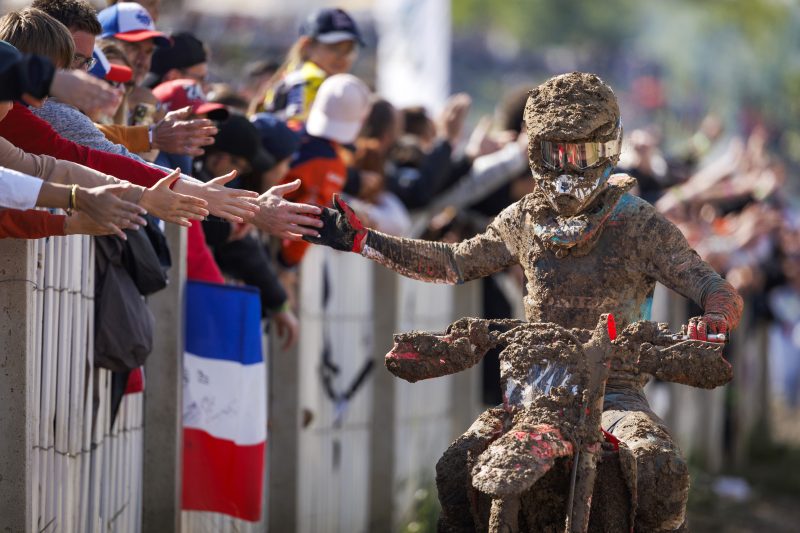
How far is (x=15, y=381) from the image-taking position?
5.82 metres

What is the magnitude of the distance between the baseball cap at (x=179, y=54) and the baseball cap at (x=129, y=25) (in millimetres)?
380

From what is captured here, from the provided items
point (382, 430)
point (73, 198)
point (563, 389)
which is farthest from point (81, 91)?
point (382, 430)

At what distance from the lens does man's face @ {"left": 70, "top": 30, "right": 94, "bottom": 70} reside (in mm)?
6441

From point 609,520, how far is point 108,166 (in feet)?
7.26

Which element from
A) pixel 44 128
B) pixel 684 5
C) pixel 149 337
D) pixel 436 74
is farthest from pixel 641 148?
pixel 684 5

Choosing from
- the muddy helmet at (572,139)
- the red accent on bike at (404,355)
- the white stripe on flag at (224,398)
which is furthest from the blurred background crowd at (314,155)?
the muddy helmet at (572,139)

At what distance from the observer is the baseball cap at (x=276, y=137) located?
809cm

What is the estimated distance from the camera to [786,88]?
45844 mm

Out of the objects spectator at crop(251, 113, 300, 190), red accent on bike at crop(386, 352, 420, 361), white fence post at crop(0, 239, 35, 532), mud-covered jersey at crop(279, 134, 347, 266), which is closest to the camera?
white fence post at crop(0, 239, 35, 532)

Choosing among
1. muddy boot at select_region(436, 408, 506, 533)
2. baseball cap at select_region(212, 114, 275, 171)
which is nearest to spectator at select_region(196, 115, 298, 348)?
baseball cap at select_region(212, 114, 275, 171)

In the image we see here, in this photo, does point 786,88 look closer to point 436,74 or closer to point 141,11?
point 436,74

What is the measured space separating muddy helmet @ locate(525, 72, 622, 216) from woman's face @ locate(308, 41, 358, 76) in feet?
10.5

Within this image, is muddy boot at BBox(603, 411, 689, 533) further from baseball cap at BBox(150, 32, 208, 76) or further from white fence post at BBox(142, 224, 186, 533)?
baseball cap at BBox(150, 32, 208, 76)

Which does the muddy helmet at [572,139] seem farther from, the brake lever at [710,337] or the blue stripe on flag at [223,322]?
the blue stripe on flag at [223,322]
